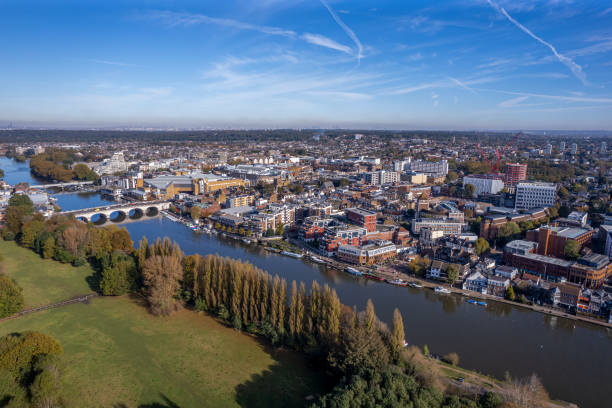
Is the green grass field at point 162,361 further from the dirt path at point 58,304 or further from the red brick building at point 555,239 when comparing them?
the red brick building at point 555,239

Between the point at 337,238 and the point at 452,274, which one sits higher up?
the point at 337,238

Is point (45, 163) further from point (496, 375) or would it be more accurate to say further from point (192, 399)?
point (496, 375)

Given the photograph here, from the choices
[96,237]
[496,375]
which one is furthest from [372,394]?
[96,237]

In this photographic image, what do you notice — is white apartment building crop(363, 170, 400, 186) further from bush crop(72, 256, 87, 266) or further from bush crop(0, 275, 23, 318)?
bush crop(0, 275, 23, 318)

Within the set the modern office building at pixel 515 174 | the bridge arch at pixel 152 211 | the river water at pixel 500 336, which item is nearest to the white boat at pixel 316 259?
the river water at pixel 500 336

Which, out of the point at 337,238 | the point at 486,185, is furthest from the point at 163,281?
the point at 486,185

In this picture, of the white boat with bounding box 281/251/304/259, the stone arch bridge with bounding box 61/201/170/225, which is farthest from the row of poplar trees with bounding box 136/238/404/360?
the stone arch bridge with bounding box 61/201/170/225

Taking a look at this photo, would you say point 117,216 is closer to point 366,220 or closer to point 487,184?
point 366,220
